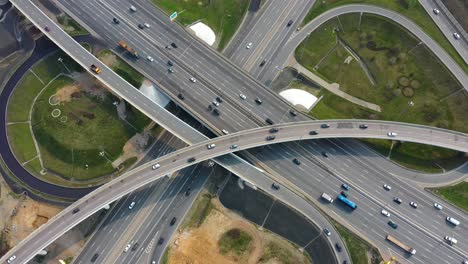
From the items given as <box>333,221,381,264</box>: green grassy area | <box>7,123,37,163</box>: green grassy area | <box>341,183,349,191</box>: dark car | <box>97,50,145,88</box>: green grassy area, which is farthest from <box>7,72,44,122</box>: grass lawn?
<box>333,221,381,264</box>: green grassy area

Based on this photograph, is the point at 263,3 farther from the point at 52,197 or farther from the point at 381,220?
the point at 52,197

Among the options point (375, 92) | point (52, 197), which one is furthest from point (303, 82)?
point (52, 197)

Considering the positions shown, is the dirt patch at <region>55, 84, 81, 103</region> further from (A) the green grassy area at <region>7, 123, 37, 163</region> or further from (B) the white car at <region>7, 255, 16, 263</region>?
(B) the white car at <region>7, 255, 16, 263</region>

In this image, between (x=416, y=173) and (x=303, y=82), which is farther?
(x=303, y=82)

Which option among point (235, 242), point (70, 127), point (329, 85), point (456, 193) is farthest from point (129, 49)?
point (456, 193)

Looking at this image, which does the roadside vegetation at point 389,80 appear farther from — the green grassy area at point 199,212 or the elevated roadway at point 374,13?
the green grassy area at point 199,212

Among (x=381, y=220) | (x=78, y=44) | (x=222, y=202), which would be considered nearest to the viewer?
(x=381, y=220)

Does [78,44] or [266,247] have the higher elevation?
[78,44]
